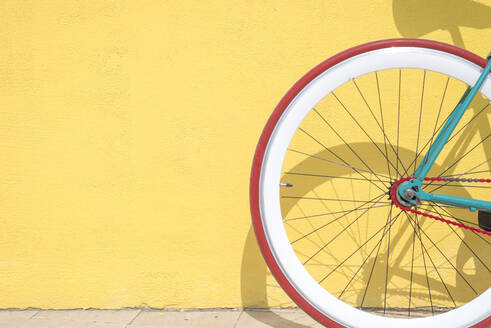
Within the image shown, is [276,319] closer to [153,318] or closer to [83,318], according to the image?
[153,318]

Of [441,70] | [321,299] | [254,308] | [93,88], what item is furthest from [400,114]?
[93,88]

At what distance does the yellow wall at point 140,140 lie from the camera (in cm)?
185

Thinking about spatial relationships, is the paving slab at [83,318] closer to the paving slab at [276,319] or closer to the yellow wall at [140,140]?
the yellow wall at [140,140]

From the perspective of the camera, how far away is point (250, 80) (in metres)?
1.86

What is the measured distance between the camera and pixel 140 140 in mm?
1894

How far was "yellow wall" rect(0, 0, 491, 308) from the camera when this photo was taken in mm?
1852

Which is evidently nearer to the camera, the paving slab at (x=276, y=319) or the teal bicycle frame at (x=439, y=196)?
the teal bicycle frame at (x=439, y=196)

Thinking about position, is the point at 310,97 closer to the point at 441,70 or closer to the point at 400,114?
the point at 441,70

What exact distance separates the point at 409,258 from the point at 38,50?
71.0 inches

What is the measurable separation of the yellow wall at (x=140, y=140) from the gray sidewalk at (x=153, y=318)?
5cm

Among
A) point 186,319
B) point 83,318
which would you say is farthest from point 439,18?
point 83,318

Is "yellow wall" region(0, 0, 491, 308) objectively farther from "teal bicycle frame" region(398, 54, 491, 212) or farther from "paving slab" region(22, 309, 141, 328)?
"teal bicycle frame" region(398, 54, 491, 212)

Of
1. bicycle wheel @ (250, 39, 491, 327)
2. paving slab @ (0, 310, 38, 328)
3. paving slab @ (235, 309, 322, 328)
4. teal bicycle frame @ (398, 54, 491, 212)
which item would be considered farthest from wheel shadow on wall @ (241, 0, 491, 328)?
paving slab @ (0, 310, 38, 328)

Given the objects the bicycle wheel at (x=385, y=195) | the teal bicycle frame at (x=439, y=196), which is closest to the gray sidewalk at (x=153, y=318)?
the bicycle wheel at (x=385, y=195)
